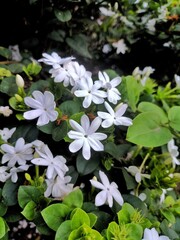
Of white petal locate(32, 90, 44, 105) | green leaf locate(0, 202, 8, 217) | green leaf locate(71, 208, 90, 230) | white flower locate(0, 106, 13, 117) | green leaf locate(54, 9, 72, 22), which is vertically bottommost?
green leaf locate(0, 202, 8, 217)

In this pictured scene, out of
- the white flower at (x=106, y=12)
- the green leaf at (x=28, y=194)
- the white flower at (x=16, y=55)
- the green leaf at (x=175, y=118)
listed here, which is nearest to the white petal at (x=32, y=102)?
the green leaf at (x=28, y=194)

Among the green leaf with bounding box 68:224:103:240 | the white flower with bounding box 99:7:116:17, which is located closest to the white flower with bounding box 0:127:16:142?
the green leaf with bounding box 68:224:103:240

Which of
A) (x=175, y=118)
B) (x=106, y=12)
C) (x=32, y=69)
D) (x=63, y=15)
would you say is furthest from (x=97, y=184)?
(x=106, y=12)

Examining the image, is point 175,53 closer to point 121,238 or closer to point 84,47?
point 84,47

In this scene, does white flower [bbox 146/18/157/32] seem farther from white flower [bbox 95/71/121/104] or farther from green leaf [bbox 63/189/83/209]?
green leaf [bbox 63/189/83/209]

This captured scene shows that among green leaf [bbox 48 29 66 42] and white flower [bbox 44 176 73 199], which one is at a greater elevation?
green leaf [bbox 48 29 66 42]
